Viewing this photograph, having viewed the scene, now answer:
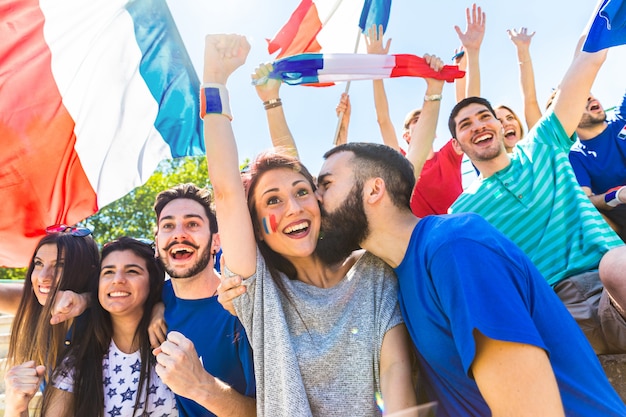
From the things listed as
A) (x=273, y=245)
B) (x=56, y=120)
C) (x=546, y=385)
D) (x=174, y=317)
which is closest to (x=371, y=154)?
(x=273, y=245)

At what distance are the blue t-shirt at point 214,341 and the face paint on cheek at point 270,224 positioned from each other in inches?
23.2

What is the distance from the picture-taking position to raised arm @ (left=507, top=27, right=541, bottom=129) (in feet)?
16.4

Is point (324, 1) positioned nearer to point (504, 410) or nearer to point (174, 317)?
point (174, 317)

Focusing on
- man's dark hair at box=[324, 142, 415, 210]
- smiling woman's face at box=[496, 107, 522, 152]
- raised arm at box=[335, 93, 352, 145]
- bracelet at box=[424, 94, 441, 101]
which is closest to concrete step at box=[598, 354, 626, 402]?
man's dark hair at box=[324, 142, 415, 210]

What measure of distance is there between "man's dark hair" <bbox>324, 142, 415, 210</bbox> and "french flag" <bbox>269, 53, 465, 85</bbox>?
1413mm

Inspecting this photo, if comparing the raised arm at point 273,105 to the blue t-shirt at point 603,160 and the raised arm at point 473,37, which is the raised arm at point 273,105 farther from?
the blue t-shirt at point 603,160

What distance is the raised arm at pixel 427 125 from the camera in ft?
12.6

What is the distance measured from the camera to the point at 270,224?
2.71m

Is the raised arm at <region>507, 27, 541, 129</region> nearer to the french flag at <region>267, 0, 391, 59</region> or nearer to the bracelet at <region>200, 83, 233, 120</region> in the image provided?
the french flag at <region>267, 0, 391, 59</region>

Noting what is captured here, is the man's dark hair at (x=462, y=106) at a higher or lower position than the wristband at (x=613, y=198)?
higher

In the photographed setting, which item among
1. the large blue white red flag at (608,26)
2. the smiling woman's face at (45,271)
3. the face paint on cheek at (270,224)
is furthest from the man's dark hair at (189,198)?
the large blue white red flag at (608,26)

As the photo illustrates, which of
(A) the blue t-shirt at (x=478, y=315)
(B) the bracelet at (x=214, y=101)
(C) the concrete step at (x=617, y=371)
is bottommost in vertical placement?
(C) the concrete step at (x=617, y=371)

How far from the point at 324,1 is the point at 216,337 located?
12.9ft

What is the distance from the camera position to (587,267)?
3.13 meters
